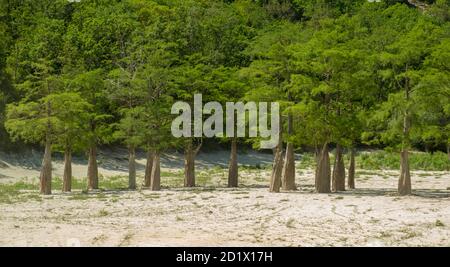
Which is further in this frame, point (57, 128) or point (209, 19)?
point (209, 19)

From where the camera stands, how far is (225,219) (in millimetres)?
30922

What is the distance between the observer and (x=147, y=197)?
133ft

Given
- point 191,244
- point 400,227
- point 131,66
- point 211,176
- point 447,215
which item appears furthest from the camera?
point 211,176

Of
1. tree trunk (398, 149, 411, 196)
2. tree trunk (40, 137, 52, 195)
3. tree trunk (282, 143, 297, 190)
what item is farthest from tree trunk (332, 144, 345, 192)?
tree trunk (40, 137, 52, 195)

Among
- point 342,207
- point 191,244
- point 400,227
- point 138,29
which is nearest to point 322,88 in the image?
point 342,207

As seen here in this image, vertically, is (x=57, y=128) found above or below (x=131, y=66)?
below

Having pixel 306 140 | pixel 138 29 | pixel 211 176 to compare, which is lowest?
pixel 211 176

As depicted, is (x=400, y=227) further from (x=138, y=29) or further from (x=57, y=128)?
(x=138, y=29)

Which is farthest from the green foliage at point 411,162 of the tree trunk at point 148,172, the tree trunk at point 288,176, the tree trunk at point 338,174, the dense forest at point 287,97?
the tree trunk at point 148,172

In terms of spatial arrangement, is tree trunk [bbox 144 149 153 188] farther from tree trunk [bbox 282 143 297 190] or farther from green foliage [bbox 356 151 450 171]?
green foliage [bbox 356 151 450 171]

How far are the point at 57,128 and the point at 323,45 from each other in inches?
650

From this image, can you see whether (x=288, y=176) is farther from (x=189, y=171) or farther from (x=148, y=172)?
(x=148, y=172)

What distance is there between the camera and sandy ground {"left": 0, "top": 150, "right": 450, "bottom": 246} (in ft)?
79.9

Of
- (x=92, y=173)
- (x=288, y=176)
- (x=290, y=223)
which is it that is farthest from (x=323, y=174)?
(x=92, y=173)
